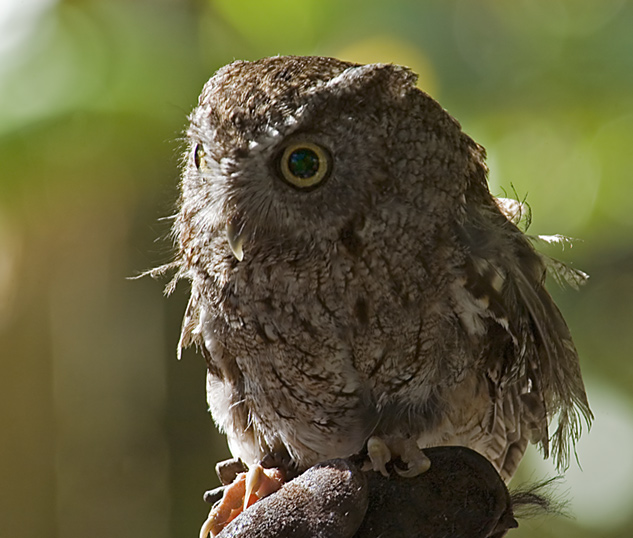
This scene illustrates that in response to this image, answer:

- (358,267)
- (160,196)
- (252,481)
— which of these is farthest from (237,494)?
(160,196)

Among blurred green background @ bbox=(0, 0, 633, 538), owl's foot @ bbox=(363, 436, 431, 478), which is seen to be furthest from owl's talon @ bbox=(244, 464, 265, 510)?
blurred green background @ bbox=(0, 0, 633, 538)

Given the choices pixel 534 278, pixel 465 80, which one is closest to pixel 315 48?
pixel 465 80

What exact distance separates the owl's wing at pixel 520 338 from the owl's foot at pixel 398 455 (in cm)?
21

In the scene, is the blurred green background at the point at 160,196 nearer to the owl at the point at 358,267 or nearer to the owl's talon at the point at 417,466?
the owl at the point at 358,267

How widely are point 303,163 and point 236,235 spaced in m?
0.15

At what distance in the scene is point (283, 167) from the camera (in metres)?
1.13

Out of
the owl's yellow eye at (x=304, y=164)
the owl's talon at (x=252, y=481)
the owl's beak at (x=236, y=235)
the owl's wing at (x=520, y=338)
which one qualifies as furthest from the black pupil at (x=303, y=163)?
the owl's talon at (x=252, y=481)

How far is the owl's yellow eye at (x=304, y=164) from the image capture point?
1.12 meters

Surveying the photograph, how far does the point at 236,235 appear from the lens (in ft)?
3.87

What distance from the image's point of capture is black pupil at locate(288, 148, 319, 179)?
1.12 meters

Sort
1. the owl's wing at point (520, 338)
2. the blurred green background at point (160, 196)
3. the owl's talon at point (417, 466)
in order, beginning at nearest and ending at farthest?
1. the owl's talon at point (417, 466)
2. the owl's wing at point (520, 338)
3. the blurred green background at point (160, 196)

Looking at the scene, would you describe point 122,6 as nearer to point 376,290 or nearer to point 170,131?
point 170,131

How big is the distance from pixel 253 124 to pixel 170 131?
1.71 metres

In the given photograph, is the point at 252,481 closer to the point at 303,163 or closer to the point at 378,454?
the point at 378,454
